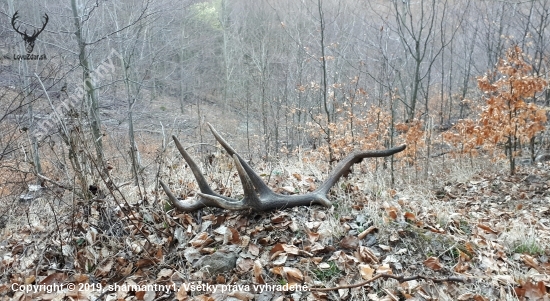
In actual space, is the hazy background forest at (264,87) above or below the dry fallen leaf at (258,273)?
above

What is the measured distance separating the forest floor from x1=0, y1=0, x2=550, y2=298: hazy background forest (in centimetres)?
39

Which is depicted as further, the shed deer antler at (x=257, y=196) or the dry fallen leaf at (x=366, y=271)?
the shed deer antler at (x=257, y=196)

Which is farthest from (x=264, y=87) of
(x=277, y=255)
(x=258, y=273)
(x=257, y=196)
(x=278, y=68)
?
(x=258, y=273)

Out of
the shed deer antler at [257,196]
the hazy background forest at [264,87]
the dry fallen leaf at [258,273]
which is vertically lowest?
the dry fallen leaf at [258,273]

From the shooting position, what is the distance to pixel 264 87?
13.6 metres

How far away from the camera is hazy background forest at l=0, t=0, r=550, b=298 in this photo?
18.0 ft

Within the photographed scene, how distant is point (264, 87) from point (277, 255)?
1126cm

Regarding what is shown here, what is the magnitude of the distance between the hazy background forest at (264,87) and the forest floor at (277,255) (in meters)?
0.39

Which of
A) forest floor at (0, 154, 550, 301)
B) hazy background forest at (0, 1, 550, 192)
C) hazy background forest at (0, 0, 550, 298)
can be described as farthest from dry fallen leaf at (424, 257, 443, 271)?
hazy background forest at (0, 1, 550, 192)

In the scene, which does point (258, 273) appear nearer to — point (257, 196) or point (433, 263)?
point (257, 196)

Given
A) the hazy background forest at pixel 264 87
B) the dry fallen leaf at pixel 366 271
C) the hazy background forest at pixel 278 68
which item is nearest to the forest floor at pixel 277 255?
the dry fallen leaf at pixel 366 271

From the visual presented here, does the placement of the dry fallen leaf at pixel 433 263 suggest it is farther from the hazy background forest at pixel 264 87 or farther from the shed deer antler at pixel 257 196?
the hazy background forest at pixel 264 87

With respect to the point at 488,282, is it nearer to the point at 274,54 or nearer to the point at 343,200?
the point at 343,200

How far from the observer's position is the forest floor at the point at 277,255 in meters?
2.49
